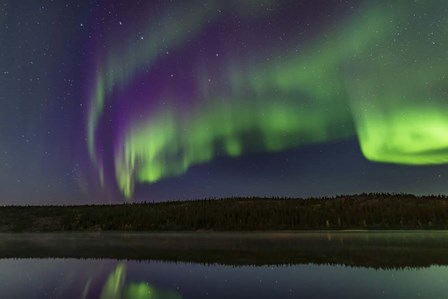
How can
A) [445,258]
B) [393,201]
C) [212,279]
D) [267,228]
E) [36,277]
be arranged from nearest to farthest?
1. [212,279]
2. [36,277]
3. [445,258]
4. [267,228]
5. [393,201]

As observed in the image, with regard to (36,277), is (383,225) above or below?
below

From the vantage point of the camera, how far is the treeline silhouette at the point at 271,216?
164 metres

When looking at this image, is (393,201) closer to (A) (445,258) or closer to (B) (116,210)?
(B) (116,210)

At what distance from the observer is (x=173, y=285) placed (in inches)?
1248

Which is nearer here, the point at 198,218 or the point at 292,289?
the point at 292,289

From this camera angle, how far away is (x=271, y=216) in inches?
6693

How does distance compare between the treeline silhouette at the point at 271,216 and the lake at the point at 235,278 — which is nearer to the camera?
the lake at the point at 235,278

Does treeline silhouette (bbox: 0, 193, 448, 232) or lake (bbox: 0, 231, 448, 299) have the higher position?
lake (bbox: 0, 231, 448, 299)

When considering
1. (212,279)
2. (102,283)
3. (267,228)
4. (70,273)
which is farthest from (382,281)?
(267,228)

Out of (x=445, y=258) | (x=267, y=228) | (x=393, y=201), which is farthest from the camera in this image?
(x=393, y=201)

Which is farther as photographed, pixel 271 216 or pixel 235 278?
pixel 271 216

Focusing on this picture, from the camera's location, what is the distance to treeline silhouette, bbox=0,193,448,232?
537 feet

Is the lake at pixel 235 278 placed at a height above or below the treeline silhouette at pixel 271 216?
above

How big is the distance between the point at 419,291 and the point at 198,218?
144448 mm
